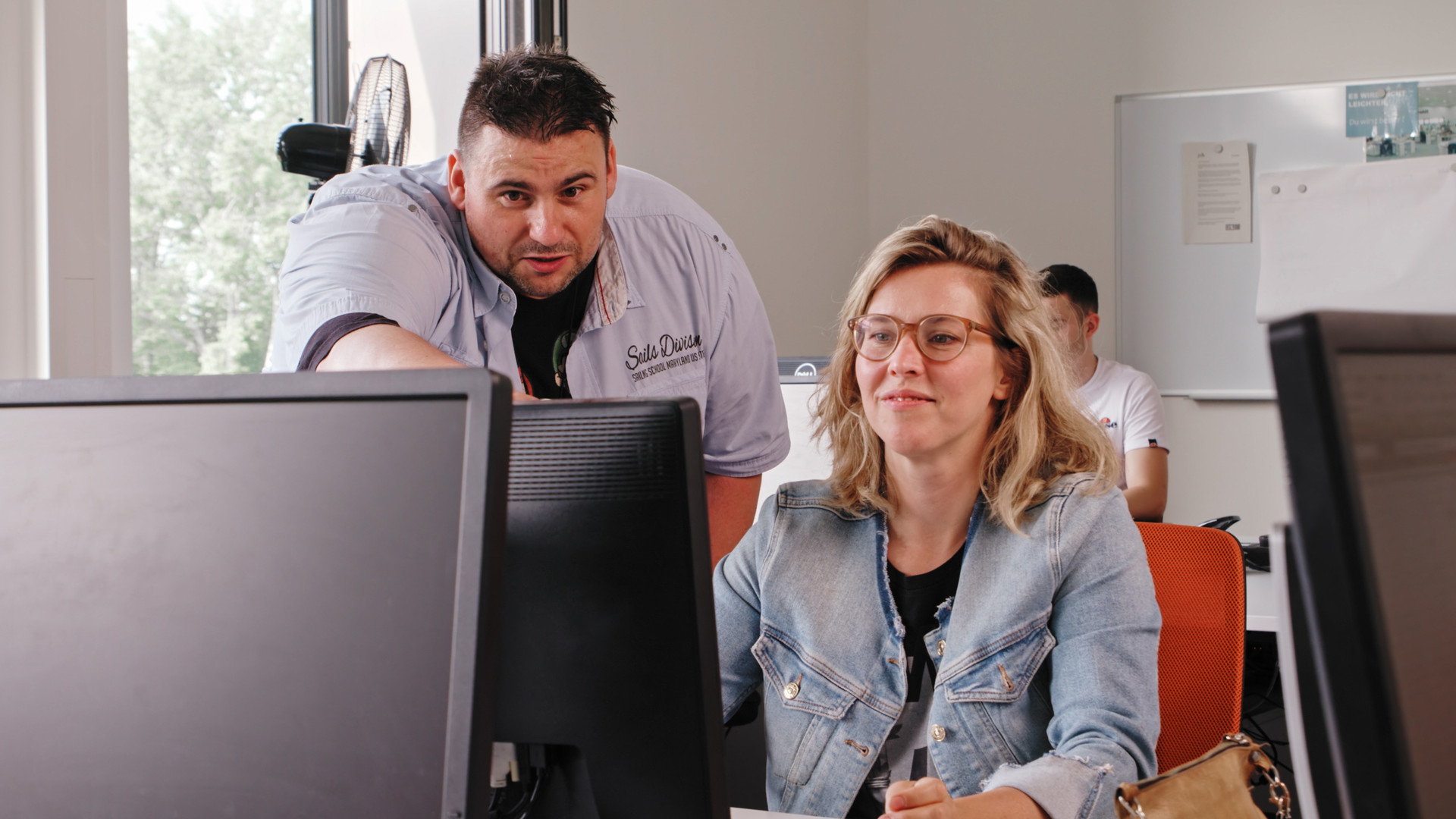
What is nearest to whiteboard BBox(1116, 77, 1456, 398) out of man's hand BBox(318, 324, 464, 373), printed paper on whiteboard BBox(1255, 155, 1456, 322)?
printed paper on whiteboard BBox(1255, 155, 1456, 322)

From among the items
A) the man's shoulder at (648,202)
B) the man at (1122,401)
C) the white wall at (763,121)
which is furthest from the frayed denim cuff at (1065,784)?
the man at (1122,401)

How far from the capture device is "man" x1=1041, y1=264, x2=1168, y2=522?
3211 millimetres

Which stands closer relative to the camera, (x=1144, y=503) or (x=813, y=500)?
(x=813, y=500)

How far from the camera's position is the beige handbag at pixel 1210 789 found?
2.65 ft

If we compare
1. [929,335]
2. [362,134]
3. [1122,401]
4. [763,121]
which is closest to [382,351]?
[929,335]

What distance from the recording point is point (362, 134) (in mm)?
2051

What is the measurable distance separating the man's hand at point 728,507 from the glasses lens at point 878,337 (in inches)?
26.9

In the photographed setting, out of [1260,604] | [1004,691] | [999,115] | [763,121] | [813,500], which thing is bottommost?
[1260,604]

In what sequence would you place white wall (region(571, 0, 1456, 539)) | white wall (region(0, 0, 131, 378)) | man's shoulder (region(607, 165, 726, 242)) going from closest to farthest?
white wall (region(0, 0, 131, 378)) < man's shoulder (region(607, 165, 726, 242)) < white wall (region(571, 0, 1456, 539))

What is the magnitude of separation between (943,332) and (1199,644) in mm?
559

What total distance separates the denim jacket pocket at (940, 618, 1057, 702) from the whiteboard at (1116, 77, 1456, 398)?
3.23 meters

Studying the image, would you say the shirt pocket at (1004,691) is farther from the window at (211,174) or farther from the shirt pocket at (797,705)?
the window at (211,174)

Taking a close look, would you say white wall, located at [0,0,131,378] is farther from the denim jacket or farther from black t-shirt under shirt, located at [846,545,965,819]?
black t-shirt under shirt, located at [846,545,965,819]

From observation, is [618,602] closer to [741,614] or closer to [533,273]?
[741,614]
